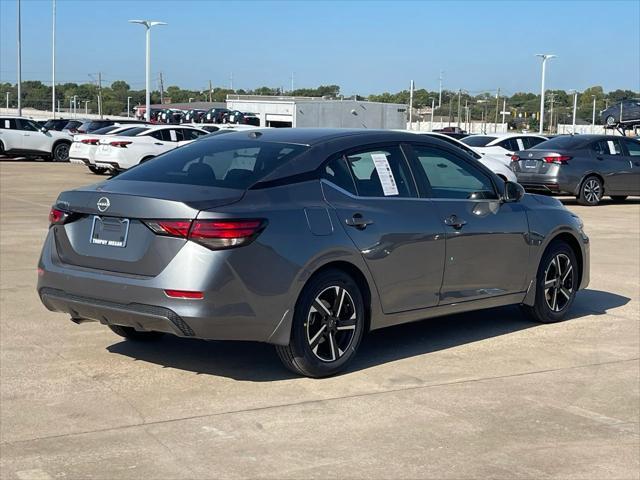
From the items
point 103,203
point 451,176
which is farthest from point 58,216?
point 451,176

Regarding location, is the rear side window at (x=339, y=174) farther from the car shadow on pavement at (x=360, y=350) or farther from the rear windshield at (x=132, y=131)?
the rear windshield at (x=132, y=131)

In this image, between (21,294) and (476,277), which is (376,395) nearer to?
(476,277)

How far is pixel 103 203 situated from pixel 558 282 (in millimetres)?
4109

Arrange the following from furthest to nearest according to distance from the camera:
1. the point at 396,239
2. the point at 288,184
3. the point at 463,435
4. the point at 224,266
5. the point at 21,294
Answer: the point at 21,294
the point at 396,239
the point at 288,184
the point at 224,266
the point at 463,435

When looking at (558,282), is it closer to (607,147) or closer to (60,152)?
(607,147)

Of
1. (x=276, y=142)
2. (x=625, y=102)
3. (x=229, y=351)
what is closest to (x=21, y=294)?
(x=229, y=351)

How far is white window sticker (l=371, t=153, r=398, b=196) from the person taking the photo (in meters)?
6.90

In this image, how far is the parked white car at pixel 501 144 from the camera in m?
25.7

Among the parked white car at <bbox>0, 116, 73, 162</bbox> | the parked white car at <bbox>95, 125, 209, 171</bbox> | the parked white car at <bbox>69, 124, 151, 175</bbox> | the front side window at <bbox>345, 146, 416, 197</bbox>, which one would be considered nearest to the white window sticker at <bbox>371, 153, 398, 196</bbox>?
the front side window at <bbox>345, 146, 416, 197</bbox>

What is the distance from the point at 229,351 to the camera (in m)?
7.10

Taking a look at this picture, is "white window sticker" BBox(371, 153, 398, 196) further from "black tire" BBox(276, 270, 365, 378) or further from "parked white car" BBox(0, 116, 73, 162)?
"parked white car" BBox(0, 116, 73, 162)

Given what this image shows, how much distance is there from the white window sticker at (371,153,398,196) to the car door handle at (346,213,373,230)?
394mm

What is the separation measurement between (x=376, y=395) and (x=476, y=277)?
171cm

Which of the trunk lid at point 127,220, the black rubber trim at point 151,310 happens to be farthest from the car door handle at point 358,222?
the black rubber trim at point 151,310
